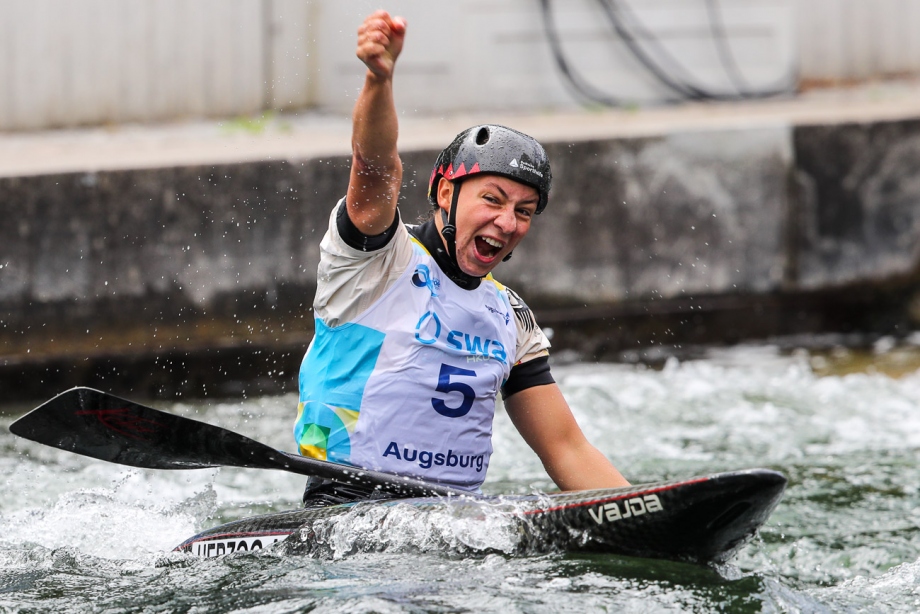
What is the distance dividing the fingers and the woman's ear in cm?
67

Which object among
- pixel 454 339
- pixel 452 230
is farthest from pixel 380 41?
pixel 454 339

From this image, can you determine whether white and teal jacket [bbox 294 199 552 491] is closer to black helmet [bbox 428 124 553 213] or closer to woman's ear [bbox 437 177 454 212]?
woman's ear [bbox 437 177 454 212]

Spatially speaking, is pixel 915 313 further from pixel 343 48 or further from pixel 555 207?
pixel 343 48

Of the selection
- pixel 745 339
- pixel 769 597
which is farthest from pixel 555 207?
pixel 769 597

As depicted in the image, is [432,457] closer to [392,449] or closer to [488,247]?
[392,449]

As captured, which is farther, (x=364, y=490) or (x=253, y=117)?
(x=253, y=117)

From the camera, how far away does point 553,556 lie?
3.62 m

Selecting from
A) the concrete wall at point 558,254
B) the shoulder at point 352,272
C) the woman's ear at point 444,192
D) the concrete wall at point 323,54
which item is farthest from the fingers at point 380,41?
the concrete wall at point 323,54

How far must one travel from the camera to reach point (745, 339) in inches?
370

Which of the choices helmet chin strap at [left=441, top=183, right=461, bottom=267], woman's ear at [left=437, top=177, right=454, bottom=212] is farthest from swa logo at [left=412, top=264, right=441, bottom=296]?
woman's ear at [left=437, top=177, right=454, bottom=212]

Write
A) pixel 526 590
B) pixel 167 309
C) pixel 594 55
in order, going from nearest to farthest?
pixel 526 590
pixel 167 309
pixel 594 55

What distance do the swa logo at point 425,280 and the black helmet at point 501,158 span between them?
328mm

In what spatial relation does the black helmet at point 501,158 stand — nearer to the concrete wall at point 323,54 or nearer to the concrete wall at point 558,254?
the concrete wall at point 558,254

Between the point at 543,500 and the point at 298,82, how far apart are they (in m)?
7.76
